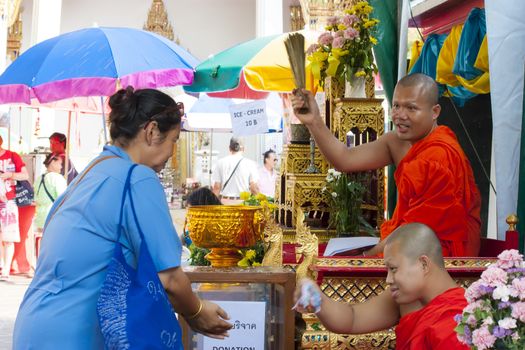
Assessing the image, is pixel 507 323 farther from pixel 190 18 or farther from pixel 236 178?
pixel 190 18

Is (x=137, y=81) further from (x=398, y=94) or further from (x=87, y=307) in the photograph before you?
(x=87, y=307)

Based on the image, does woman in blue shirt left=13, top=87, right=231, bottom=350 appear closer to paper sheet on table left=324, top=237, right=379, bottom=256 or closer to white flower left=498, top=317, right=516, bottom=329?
white flower left=498, top=317, right=516, bottom=329

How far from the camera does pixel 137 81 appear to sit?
25.8 ft

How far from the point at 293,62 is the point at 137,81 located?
4247 millimetres

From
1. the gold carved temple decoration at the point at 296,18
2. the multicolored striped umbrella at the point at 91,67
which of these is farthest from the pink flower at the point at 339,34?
the gold carved temple decoration at the point at 296,18

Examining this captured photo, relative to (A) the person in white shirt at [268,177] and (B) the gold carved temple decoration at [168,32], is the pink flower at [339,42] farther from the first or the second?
(B) the gold carved temple decoration at [168,32]

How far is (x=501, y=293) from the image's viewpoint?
225 cm

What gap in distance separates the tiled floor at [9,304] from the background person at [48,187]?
0.77 m

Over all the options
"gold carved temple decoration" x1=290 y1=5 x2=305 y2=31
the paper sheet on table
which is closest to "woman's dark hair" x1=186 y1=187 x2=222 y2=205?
the paper sheet on table

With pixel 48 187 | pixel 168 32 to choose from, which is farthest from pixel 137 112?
pixel 168 32

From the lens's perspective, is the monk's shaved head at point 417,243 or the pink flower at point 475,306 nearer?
the pink flower at point 475,306

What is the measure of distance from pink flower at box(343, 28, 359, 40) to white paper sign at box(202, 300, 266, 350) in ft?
7.90

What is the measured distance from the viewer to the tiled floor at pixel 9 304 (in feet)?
24.8

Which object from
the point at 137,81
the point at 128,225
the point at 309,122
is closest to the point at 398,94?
the point at 309,122
